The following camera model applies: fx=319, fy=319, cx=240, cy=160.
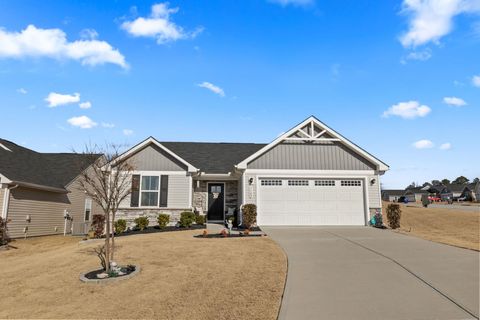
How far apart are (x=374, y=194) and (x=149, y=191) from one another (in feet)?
41.6

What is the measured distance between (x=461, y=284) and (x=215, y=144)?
19.0 m

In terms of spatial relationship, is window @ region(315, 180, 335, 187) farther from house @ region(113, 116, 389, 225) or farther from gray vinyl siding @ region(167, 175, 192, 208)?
gray vinyl siding @ region(167, 175, 192, 208)

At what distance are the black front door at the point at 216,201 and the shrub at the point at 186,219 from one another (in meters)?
2.88

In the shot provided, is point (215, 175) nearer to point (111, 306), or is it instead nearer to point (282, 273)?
point (282, 273)

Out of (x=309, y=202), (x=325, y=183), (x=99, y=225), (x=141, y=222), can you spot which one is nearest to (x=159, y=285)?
(x=99, y=225)

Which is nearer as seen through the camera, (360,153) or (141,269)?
A: (141,269)

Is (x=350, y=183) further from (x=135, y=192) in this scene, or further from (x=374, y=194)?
(x=135, y=192)

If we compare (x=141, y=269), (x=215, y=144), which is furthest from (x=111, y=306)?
(x=215, y=144)

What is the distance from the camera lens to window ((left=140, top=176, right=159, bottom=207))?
18.0m

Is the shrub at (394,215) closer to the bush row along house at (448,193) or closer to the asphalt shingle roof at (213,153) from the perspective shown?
the asphalt shingle roof at (213,153)

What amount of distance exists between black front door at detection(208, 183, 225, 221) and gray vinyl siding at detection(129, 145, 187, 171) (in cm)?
270

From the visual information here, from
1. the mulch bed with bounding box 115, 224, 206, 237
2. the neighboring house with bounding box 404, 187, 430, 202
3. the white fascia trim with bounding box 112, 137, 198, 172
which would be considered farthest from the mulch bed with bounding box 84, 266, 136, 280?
the neighboring house with bounding box 404, 187, 430, 202

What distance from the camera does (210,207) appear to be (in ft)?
65.6

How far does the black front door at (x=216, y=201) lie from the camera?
65.5 feet
